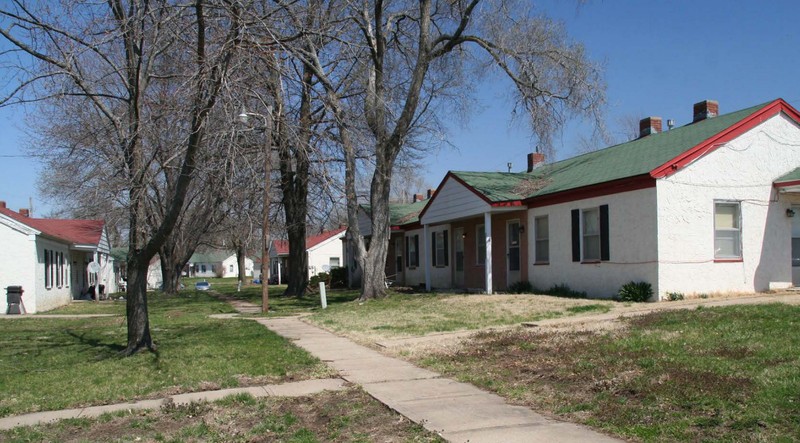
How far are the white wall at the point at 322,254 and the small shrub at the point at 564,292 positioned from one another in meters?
34.6

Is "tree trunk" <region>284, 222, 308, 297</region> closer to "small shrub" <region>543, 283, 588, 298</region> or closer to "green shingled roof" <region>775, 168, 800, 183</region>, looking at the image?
"small shrub" <region>543, 283, 588, 298</region>

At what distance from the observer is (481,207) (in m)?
21.0

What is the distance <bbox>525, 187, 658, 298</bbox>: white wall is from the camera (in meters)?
15.9

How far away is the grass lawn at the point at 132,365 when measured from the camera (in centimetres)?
829

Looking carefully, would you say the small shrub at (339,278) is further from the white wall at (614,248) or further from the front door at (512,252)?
the white wall at (614,248)

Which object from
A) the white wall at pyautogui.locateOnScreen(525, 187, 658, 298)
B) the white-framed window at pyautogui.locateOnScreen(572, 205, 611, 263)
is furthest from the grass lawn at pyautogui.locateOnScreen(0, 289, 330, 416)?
the white-framed window at pyautogui.locateOnScreen(572, 205, 611, 263)

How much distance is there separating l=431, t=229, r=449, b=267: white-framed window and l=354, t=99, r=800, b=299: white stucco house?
263 inches

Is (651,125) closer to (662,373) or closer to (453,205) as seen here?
(453,205)

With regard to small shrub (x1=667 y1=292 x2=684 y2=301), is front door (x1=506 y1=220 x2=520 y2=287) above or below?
above

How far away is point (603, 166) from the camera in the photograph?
62.3 ft

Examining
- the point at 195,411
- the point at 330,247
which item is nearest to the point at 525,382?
the point at 195,411

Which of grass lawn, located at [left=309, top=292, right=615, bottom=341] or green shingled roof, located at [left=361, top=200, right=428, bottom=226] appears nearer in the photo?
grass lawn, located at [left=309, top=292, right=615, bottom=341]

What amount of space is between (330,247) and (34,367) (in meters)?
43.3

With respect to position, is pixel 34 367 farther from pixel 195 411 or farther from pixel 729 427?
pixel 729 427
